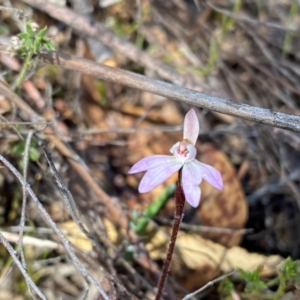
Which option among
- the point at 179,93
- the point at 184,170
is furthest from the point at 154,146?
the point at 184,170

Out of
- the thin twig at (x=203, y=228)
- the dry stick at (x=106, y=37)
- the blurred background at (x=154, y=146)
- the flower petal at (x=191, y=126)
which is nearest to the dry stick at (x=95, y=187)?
the blurred background at (x=154, y=146)

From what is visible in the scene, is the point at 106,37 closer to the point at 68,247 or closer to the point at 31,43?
the point at 31,43

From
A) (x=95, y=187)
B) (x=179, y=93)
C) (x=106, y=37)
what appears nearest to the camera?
(x=179, y=93)

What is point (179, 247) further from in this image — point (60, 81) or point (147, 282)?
point (60, 81)

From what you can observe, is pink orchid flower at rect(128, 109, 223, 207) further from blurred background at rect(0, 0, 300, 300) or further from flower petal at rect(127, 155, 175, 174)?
blurred background at rect(0, 0, 300, 300)

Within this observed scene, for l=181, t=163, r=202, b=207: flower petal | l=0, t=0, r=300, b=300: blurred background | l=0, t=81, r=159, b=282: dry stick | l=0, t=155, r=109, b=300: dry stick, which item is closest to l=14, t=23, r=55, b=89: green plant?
l=0, t=0, r=300, b=300: blurred background

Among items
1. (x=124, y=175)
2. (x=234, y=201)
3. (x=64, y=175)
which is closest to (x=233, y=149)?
(x=234, y=201)
